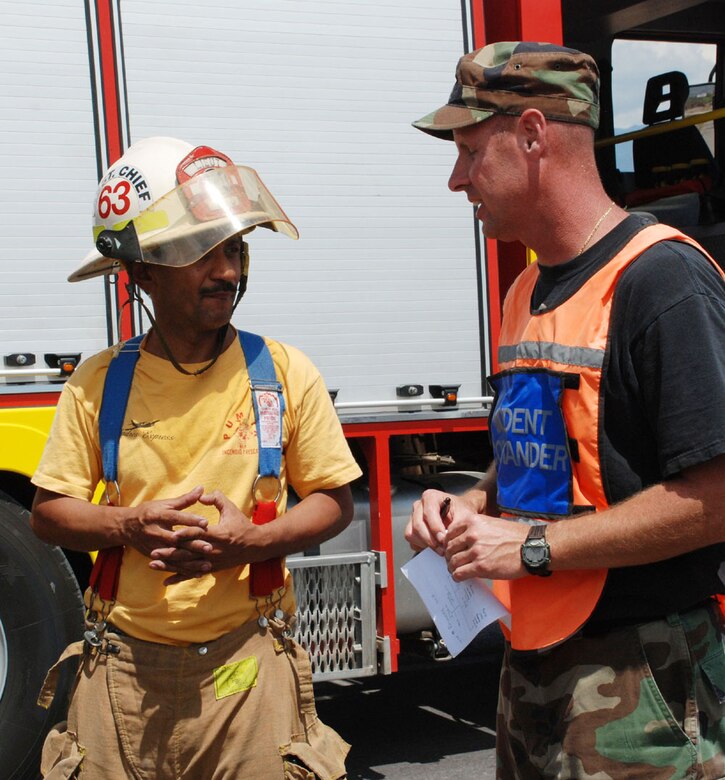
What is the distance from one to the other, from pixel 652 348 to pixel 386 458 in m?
2.59

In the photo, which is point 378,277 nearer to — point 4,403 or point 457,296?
point 457,296

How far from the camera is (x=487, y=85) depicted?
76.7 inches

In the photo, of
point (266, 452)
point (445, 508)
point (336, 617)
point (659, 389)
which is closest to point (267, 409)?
point (266, 452)

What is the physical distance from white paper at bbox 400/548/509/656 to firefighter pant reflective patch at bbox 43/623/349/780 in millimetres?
437

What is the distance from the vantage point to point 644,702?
1817mm

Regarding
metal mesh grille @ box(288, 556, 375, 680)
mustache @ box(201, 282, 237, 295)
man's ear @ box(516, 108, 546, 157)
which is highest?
man's ear @ box(516, 108, 546, 157)

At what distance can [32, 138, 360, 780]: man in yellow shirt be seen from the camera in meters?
2.25

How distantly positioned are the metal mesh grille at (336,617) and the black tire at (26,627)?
84 centimetres

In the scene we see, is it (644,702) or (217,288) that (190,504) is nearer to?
(217,288)

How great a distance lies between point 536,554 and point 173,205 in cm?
106

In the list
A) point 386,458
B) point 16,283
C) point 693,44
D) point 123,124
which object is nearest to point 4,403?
point 16,283

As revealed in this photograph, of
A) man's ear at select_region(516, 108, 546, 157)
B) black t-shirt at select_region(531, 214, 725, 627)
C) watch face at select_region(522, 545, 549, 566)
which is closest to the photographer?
black t-shirt at select_region(531, 214, 725, 627)

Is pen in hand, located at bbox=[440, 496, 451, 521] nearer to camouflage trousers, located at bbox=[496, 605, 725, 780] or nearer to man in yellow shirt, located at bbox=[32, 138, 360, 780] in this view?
camouflage trousers, located at bbox=[496, 605, 725, 780]

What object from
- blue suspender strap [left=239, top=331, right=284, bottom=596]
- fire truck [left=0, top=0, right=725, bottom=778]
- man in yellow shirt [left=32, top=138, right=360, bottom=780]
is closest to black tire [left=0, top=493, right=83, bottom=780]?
fire truck [left=0, top=0, right=725, bottom=778]
